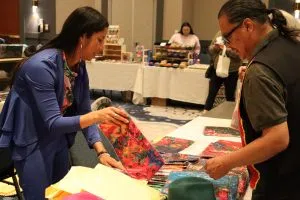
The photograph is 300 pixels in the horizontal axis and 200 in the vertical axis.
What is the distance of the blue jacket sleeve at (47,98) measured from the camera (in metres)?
1.58

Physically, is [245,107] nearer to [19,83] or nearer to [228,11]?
[228,11]

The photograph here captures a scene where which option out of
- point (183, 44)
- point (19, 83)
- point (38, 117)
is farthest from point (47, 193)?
point (183, 44)

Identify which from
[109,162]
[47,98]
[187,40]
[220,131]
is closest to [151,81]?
[187,40]

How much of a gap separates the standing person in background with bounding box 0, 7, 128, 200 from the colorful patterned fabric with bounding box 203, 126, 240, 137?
41.0 inches

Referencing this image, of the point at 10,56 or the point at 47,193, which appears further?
the point at 10,56

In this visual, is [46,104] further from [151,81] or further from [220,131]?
[151,81]

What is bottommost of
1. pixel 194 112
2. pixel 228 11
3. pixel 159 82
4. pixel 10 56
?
pixel 194 112

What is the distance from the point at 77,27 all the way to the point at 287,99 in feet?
2.96

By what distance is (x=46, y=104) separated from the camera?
160 cm

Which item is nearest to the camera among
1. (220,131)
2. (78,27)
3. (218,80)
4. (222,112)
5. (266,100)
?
(266,100)

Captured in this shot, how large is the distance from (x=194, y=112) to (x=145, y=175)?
4.73m

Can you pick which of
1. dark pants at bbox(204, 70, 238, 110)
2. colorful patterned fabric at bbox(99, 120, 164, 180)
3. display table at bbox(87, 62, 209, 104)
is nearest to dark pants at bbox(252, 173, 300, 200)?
colorful patterned fabric at bbox(99, 120, 164, 180)

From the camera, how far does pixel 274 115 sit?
1.14 m

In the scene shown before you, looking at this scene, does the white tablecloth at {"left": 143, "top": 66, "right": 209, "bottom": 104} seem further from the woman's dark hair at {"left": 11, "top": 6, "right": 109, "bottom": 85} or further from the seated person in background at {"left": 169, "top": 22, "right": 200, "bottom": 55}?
the woman's dark hair at {"left": 11, "top": 6, "right": 109, "bottom": 85}
